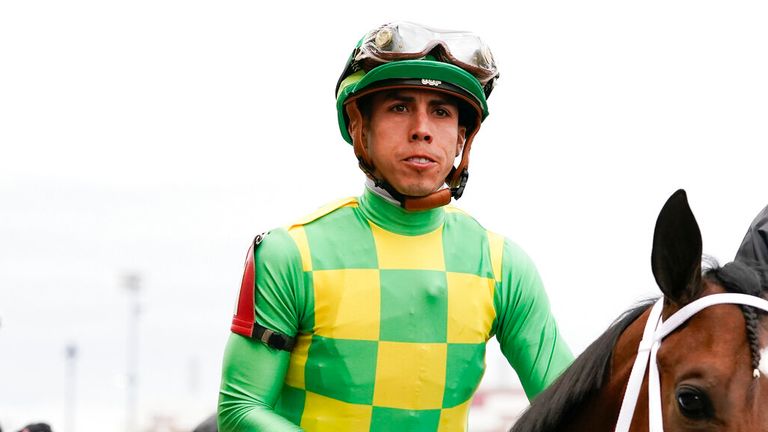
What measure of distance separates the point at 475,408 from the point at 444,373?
20.2 meters

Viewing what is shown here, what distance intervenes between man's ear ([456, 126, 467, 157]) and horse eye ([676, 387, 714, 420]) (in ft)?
4.47

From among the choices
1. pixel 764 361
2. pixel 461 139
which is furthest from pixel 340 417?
pixel 764 361

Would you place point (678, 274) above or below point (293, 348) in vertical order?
above

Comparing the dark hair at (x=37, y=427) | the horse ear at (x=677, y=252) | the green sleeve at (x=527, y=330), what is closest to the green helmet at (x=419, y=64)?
the green sleeve at (x=527, y=330)

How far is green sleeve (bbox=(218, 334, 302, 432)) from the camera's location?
3369 mm

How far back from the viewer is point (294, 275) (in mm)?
3475

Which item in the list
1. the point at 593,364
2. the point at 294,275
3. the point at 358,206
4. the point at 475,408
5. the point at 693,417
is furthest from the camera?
the point at 475,408

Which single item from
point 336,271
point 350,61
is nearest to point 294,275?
point 336,271

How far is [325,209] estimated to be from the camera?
3.71 m

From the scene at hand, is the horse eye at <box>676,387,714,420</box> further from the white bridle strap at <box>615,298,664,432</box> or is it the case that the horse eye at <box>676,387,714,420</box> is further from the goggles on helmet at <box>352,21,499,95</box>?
the goggles on helmet at <box>352,21,499,95</box>

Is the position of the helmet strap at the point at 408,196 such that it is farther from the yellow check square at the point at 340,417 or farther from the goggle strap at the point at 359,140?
the yellow check square at the point at 340,417

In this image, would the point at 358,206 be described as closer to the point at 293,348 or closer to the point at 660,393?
the point at 293,348

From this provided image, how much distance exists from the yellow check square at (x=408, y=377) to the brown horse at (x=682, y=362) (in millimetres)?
467

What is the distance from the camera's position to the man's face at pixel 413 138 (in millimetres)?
3576
